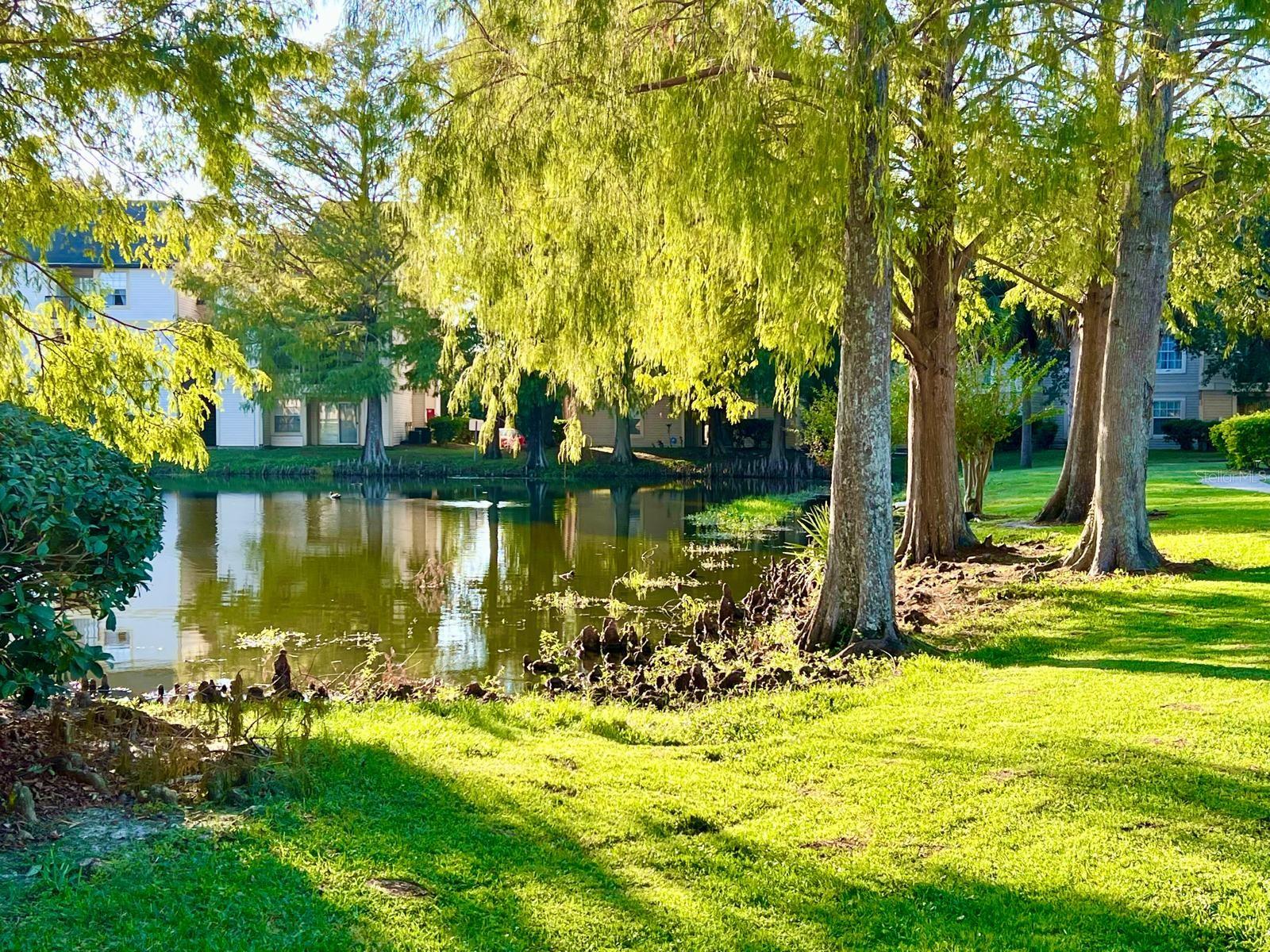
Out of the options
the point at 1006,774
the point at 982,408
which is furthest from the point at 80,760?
the point at 982,408

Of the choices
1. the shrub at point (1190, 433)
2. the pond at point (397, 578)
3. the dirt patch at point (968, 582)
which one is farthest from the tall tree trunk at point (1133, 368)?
the shrub at point (1190, 433)

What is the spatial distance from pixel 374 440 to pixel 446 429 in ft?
25.9

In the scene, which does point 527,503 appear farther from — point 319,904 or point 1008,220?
point 319,904

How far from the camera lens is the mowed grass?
3.89 metres

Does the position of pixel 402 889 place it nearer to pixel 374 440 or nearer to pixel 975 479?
pixel 975 479

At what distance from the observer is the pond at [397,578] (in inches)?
453

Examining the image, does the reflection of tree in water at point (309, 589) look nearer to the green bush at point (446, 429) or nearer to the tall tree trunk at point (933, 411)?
the tall tree trunk at point (933, 411)

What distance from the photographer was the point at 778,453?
39.2 metres

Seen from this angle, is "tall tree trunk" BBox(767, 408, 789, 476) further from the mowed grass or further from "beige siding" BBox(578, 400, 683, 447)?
the mowed grass

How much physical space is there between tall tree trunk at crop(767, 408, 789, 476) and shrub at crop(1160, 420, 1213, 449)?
14.6 meters

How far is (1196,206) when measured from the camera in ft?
43.3

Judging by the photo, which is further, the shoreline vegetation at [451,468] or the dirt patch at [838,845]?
the shoreline vegetation at [451,468]

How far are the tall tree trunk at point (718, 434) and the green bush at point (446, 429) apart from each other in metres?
11.8

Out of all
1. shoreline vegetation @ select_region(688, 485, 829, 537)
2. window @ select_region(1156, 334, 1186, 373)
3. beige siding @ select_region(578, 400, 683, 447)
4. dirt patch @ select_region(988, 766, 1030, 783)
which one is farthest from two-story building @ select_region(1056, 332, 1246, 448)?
dirt patch @ select_region(988, 766, 1030, 783)
